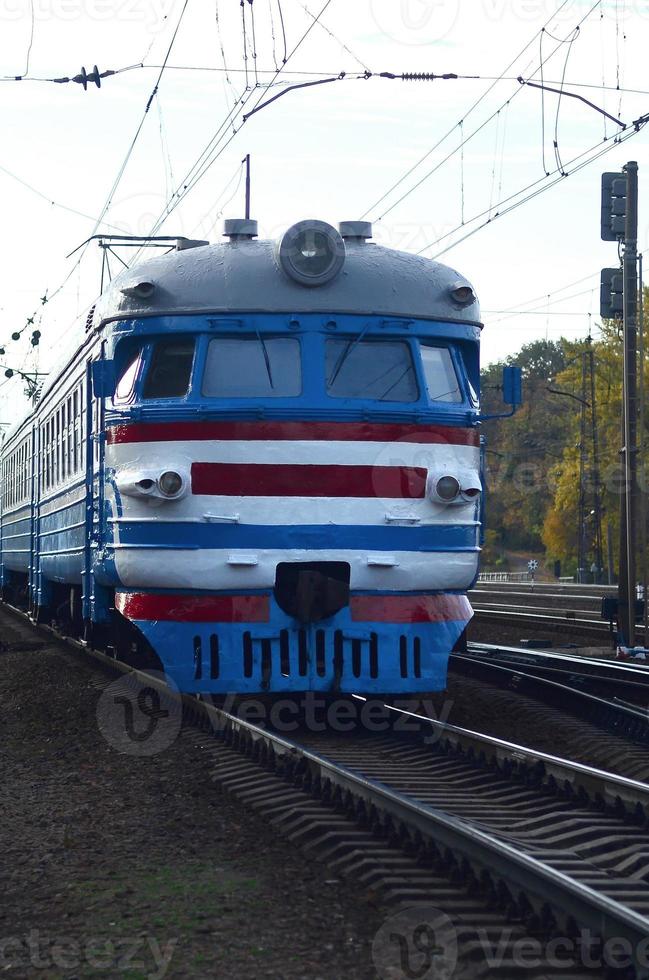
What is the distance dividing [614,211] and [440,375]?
9.33 metres

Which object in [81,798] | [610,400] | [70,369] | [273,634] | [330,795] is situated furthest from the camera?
[610,400]

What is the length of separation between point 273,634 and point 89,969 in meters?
4.53

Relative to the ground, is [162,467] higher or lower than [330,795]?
higher

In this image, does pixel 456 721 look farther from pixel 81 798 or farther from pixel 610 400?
pixel 610 400

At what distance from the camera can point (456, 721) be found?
9.66 metres

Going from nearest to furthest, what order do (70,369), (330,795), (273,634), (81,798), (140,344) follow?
(330,795), (81,798), (273,634), (140,344), (70,369)

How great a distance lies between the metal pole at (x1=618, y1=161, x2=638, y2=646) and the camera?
17.1 m

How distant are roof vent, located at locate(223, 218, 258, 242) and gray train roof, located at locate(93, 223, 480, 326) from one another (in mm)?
69

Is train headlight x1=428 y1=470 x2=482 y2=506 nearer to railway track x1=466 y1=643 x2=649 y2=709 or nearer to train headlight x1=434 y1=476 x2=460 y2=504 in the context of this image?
train headlight x1=434 y1=476 x2=460 y2=504

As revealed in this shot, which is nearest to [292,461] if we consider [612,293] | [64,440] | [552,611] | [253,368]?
[253,368]

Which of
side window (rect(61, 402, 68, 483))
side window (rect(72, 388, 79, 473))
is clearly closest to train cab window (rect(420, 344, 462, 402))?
side window (rect(72, 388, 79, 473))

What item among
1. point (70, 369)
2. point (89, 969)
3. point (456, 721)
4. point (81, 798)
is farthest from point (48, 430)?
point (89, 969)

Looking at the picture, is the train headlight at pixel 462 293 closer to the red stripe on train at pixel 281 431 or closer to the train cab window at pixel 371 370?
the train cab window at pixel 371 370

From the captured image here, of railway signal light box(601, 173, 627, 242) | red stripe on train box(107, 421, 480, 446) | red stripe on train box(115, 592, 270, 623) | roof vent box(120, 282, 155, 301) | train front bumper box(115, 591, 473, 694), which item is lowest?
train front bumper box(115, 591, 473, 694)
